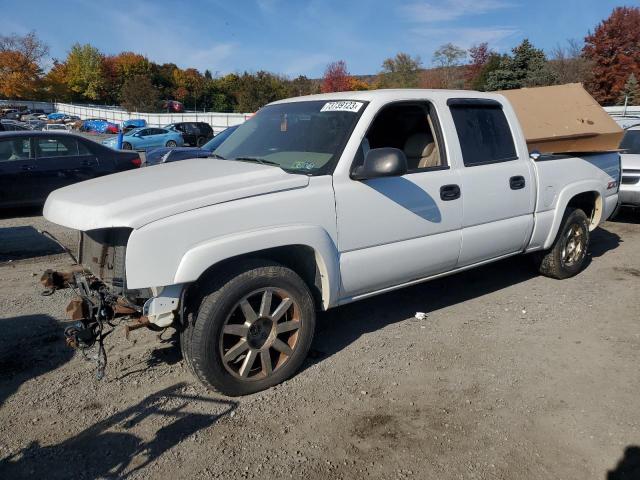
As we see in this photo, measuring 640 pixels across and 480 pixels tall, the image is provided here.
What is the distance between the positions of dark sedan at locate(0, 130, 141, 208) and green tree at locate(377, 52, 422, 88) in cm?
6023

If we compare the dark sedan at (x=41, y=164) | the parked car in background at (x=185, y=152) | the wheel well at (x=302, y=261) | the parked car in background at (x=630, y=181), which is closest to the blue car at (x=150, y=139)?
the parked car in background at (x=185, y=152)

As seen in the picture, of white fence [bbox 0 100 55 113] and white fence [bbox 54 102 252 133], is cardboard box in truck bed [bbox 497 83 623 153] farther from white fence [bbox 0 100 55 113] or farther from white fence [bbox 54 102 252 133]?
white fence [bbox 0 100 55 113]

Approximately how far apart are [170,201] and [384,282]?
5.60 feet

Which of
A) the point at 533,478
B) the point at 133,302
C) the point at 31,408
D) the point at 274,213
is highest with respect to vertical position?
the point at 274,213

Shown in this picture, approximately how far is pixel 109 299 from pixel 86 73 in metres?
89.9

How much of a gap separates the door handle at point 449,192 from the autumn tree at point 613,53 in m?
51.3

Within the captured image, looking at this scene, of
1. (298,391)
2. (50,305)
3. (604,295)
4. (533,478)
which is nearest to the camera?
(533,478)

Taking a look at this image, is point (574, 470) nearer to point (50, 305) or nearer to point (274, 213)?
point (274, 213)

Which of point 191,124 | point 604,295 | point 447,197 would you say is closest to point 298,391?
point 447,197

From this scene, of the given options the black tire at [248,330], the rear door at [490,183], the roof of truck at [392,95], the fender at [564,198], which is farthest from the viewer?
the fender at [564,198]

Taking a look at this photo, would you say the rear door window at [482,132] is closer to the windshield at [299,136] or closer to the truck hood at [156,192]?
the windshield at [299,136]

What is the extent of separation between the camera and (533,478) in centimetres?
262

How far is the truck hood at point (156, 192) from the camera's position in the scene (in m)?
2.88

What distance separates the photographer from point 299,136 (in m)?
3.96
